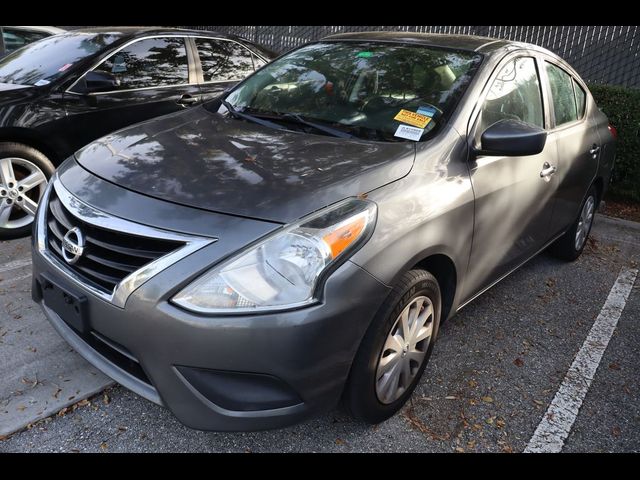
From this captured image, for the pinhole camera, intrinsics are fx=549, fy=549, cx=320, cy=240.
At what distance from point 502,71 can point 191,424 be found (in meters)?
2.43

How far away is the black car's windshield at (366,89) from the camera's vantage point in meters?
2.78

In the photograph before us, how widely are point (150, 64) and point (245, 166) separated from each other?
9.57 ft

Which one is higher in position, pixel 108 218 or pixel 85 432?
pixel 108 218

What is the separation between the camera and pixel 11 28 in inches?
287

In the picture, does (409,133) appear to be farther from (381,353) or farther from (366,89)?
(381,353)

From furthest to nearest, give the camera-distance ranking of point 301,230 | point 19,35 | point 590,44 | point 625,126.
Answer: point 590,44 < point 19,35 < point 625,126 < point 301,230

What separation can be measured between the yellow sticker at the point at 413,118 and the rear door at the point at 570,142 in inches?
44.8

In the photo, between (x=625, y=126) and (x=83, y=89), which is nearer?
(x=83, y=89)

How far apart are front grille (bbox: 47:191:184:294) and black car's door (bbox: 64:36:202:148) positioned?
235 centimetres

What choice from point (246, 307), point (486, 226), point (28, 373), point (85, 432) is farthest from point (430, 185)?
point (28, 373)

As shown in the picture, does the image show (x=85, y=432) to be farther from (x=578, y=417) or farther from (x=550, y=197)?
(x=550, y=197)

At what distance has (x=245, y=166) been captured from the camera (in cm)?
234

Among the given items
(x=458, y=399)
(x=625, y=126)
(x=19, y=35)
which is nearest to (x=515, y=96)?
(x=458, y=399)

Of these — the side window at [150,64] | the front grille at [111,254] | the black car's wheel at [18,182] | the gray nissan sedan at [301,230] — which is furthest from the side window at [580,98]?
the black car's wheel at [18,182]
